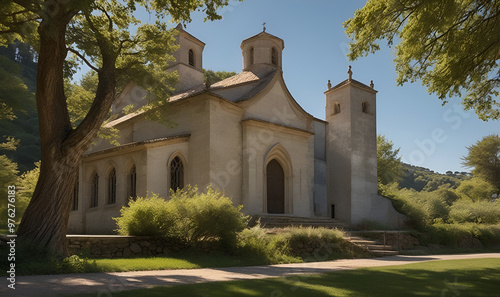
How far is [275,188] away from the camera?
2328 centimetres

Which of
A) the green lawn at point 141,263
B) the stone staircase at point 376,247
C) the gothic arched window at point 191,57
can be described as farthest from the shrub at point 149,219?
the gothic arched window at point 191,57

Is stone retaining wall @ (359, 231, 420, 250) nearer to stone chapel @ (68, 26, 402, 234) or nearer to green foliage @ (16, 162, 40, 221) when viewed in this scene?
stone chapel @ (68, 26, 402, 234)

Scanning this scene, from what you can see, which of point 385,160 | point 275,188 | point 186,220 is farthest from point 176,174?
point 385,160

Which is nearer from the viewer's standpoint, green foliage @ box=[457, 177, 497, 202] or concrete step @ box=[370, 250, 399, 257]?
concrete step @ box=[370, 250, 399, 257]

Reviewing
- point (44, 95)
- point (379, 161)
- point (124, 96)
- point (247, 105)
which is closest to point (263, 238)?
point (44, 95)

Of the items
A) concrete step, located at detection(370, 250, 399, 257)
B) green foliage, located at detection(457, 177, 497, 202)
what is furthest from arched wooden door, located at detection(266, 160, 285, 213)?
green foliage, located at detection(457, 177, 497, 202)

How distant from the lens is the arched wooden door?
2295 centimetres

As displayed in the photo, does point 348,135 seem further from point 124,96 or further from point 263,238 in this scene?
point 124,96

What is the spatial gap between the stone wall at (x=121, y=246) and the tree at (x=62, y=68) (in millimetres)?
1042

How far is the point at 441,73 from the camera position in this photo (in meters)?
12.7

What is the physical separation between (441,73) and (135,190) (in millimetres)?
15229

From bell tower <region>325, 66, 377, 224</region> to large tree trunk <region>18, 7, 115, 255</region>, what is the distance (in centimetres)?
1852

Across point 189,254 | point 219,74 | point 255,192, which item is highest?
point 219,74

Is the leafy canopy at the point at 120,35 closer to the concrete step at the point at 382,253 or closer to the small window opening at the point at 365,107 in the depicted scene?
the concrete step at the point at 382,253
